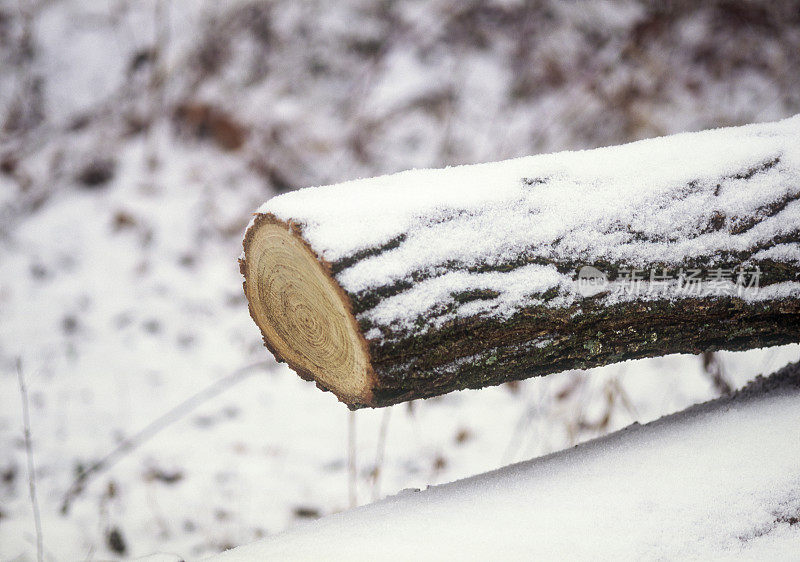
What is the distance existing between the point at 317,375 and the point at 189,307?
7.02 feet

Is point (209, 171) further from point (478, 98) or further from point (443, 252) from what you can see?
point (443, 252)

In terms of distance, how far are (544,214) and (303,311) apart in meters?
0.56

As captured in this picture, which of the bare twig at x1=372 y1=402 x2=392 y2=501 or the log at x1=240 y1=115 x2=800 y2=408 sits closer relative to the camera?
the log at x1=240 y1=115 x2=800 y2=408

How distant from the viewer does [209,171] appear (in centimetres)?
403

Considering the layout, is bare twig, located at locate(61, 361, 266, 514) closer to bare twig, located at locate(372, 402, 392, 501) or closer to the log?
bare twig, located at locate(372, 402, 392, 501)

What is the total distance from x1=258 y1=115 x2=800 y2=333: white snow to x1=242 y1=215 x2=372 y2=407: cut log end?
0.05 m

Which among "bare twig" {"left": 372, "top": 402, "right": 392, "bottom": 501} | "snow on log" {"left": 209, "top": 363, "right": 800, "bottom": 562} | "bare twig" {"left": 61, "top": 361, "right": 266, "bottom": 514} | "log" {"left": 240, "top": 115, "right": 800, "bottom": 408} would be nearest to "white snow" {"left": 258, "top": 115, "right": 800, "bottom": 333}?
"log" {"left": 240, "top": 115, "right": 800, "bottom": 408}

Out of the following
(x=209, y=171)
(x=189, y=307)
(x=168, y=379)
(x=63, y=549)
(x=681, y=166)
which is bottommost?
(x=63, y=549)

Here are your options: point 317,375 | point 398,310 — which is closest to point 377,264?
point 398,310

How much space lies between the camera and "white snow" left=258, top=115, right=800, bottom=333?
A: 1.20 m

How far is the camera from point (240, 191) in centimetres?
397

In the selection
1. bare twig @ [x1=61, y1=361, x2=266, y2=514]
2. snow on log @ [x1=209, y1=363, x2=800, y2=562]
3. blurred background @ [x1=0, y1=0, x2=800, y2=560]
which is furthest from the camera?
blurred background @ [x1=0, y1=0, x2=800, y2=560]

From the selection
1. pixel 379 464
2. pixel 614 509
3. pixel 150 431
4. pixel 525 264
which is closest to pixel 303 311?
pixel 525 264

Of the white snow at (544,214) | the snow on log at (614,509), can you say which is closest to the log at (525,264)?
the white snow at (544,214)
